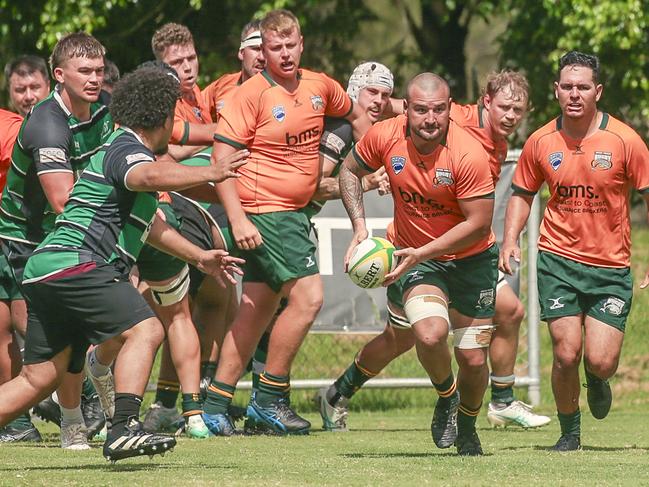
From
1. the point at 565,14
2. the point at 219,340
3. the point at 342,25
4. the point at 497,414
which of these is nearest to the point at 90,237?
the point at 219,340

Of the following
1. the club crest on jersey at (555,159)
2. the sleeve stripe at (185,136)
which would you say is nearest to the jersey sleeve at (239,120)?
the sleeve stripe at (185,136)

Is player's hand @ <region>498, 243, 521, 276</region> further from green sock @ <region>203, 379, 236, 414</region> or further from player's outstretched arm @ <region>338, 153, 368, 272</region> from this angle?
green sock @ <region>203, 379, 236, 414</region>

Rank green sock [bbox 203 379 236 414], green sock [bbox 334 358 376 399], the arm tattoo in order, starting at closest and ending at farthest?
1. the arm tattoo
2. green sock [bbox 203 379 236 414]
3. green sock [bbox 334 358 376 399]

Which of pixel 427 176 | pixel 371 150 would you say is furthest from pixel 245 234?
pixel 427 176

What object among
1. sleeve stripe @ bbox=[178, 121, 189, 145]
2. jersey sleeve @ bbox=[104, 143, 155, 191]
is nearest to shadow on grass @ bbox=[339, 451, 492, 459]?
jersey sleeve @ bbox=[104, 143, 155, 191]

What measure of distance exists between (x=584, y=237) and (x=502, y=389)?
2.21 metres

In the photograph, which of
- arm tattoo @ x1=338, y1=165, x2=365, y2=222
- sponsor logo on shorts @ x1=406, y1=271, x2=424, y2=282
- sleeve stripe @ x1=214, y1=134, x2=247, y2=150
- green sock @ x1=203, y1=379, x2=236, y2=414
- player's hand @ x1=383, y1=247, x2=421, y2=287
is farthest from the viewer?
green sock @ x1=203, y1=379, x2=236, y2=414

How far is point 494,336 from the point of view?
31.6ft

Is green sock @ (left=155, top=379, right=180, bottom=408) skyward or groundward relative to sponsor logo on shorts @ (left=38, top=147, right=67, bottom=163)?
groundward

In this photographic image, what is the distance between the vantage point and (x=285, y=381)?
8836mm

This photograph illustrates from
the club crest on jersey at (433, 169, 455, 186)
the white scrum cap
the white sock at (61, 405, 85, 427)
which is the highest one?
the white scrum cap

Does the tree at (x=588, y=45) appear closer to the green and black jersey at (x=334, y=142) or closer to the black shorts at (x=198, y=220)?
the green and black jersey at (x=334, y=142)

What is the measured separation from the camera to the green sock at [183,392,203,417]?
848 cm

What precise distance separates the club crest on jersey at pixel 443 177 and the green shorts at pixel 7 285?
2924 mm
